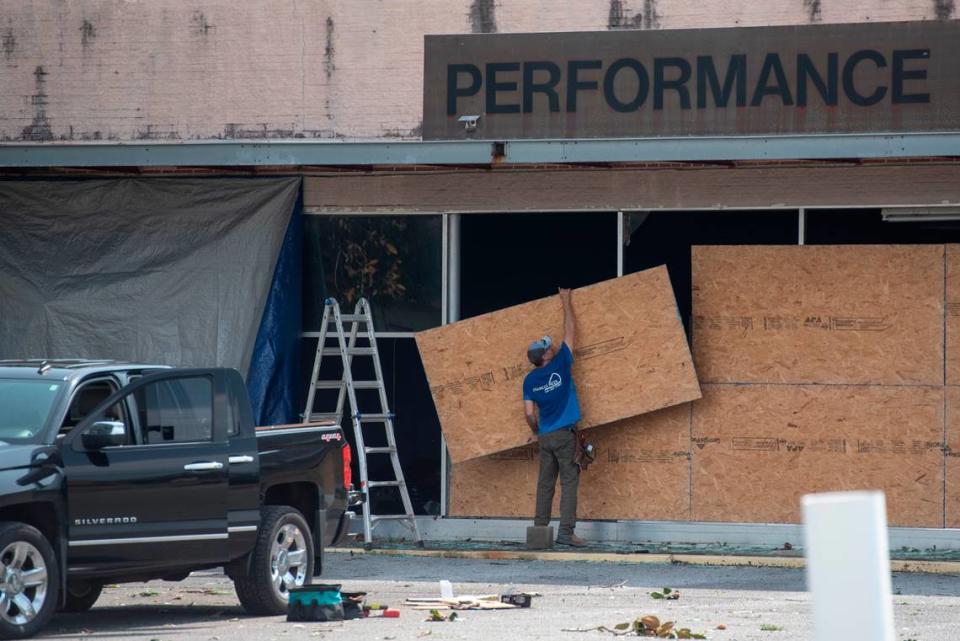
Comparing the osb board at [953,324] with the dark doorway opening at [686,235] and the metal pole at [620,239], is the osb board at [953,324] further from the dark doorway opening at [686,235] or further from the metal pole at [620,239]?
the metal pole at [620,239]

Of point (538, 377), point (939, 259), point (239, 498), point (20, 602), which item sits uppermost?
point (939, 259)

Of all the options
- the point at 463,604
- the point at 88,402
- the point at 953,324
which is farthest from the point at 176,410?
the point at 953,324

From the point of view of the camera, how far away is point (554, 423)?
15.8 m

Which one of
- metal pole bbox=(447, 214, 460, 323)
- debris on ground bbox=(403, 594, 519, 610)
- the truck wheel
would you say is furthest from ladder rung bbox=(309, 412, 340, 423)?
the truck wheel

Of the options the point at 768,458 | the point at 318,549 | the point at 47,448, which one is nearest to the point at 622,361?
the point at 768,458

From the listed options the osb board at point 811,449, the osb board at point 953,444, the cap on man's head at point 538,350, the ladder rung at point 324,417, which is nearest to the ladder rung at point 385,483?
the ladder rung at point 324,417

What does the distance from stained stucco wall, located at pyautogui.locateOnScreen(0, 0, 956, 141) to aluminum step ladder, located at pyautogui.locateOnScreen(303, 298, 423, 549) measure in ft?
6.60

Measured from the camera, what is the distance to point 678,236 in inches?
650

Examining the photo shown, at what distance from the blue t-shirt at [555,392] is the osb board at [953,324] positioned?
3764 millimetres

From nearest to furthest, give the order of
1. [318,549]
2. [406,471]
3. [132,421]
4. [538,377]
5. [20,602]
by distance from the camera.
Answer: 1. [20,602]
2. [132,421]
3. [318,549]
4. [538,377]
5. [406,471]

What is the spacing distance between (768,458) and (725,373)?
0.97 metres

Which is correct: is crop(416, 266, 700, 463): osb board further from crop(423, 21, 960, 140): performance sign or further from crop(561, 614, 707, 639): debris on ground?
crop(561, 614, 707, 639): debris on ground

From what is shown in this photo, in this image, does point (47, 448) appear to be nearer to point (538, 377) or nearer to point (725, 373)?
point (538, 377)

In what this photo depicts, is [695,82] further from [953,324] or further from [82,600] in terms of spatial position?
[82,600]
